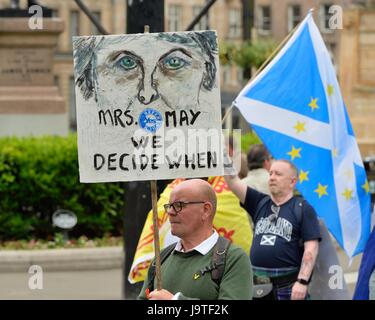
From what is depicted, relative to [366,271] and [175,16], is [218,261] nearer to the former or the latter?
[366,271]

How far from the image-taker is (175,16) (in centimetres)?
8800

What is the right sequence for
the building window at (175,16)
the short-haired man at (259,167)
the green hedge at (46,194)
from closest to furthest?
the short-haired man at (259,167), the green hedge at (46,194), the building window at (175,16)

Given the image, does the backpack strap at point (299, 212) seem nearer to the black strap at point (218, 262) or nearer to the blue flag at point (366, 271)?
the blue flag at point (366, 271)

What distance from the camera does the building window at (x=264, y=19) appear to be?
87375 mm

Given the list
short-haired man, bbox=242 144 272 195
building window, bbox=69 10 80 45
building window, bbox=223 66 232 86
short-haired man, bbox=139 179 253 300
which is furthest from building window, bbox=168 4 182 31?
short-haired man, bbox=139 179 253 300

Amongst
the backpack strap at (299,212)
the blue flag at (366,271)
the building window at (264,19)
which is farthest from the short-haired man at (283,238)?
the building window at (264,19)

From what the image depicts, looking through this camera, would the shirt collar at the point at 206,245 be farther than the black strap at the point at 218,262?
Yes

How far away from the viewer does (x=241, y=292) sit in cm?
583

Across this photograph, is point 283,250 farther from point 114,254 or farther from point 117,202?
point 117,202

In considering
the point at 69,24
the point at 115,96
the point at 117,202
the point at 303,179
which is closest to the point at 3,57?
the point at 117,202

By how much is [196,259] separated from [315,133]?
3784 mm

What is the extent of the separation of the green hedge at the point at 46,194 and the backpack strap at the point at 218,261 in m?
9.54

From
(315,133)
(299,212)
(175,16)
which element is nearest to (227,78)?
(175,16)
